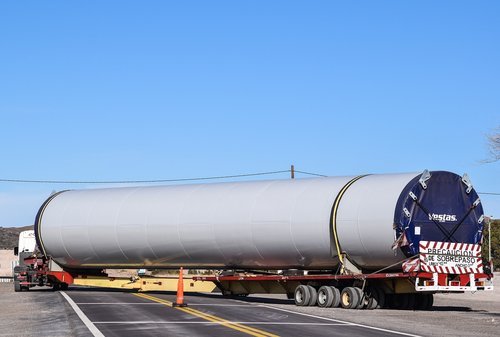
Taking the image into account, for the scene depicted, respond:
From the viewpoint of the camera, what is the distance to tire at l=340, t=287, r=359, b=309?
3034 centimetres

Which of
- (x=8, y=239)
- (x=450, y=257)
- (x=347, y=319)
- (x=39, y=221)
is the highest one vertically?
(x=8, y=239)

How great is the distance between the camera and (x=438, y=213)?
30234mm

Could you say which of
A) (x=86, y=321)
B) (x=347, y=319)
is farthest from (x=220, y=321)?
(x=347, y=319)

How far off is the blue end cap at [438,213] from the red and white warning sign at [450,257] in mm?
192

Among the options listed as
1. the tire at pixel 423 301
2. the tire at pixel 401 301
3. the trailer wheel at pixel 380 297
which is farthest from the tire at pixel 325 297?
the tire at pixel 423 301

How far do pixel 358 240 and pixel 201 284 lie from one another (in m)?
8.12

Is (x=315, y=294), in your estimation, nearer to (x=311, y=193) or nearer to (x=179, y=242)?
(x=311, y=193)

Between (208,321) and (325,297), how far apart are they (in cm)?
919

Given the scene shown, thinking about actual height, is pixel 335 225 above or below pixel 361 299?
above

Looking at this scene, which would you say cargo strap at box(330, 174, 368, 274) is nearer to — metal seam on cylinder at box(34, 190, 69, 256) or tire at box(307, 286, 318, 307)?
tire at box(307, 286, 318, 307)

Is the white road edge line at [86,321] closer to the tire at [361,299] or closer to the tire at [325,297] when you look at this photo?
the tire at [325,297]

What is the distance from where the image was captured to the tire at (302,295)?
1256 inches

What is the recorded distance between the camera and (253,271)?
36062 millimetres

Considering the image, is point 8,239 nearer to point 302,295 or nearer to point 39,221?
point 39,221
